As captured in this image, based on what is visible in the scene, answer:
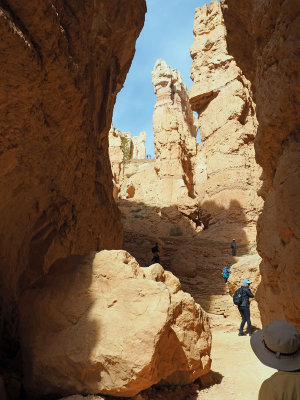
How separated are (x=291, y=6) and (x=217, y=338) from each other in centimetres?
704

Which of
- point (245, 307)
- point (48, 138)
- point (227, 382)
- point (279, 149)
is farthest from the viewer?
point (245, 307)

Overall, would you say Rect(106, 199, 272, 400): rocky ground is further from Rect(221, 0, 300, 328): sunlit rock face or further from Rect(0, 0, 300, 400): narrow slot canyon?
Rect(221, 0, 300, 328): sunlit rock face

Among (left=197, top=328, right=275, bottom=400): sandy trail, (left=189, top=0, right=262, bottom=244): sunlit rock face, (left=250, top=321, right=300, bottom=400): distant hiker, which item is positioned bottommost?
(left=197, top=328, right=275, bottom=400): sandy trail

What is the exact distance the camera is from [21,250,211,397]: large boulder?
3840mm

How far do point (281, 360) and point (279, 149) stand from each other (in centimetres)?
321

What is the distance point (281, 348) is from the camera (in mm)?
1815

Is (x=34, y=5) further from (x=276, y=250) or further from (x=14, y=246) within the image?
(x=276, y=250)

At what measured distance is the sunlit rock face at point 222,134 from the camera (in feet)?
66.9

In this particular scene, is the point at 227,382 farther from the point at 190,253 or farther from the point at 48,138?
the point at 190,253

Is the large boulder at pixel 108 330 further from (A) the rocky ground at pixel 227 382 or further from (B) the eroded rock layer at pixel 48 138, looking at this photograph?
(B) the eroded rock layer at pixel 48 138

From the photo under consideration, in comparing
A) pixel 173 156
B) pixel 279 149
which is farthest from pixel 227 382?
pixel 173 156

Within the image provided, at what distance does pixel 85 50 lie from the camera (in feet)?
22.9

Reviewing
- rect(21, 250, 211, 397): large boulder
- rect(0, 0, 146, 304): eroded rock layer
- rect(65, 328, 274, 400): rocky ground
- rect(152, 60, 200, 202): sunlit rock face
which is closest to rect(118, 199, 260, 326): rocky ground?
rect(65, 328, 274, 400): rocky ground

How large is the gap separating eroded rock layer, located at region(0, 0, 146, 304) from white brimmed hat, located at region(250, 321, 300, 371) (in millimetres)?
4169
